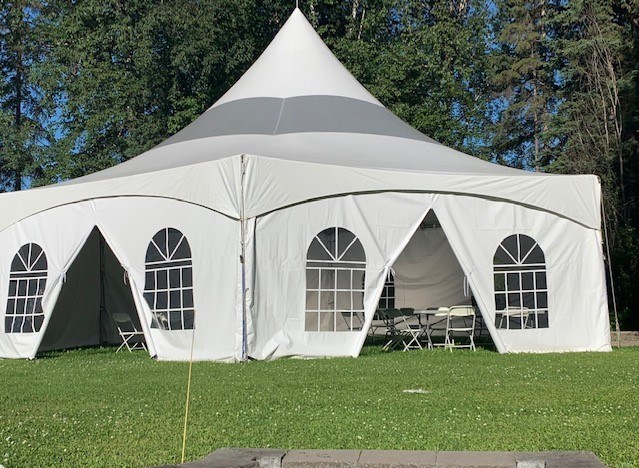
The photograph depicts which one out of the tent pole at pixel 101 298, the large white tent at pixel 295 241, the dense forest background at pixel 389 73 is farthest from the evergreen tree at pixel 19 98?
the large white tent at pixel 295 241

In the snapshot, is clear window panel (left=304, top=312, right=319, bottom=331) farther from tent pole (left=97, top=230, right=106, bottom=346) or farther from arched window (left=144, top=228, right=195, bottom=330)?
tent pole (left=97, top=230, right=106, bottom=346)

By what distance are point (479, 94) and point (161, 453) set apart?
1034 inches

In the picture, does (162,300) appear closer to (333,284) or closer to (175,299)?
(175,299)

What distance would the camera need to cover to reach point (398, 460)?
4453 millimetres

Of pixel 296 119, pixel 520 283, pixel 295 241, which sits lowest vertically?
pixel 520 283

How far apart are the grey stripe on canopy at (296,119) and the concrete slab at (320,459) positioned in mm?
8885

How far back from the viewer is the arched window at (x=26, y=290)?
1229 centimetres

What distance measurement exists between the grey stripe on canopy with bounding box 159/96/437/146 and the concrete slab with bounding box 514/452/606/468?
9.20 meters

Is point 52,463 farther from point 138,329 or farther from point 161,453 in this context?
point 138,329

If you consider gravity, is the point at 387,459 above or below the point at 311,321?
below

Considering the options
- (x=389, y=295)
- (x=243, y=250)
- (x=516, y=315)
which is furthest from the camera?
(x=389, y=295)

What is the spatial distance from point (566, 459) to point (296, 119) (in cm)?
993

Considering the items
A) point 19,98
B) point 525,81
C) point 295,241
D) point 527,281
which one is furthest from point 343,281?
point 19,98

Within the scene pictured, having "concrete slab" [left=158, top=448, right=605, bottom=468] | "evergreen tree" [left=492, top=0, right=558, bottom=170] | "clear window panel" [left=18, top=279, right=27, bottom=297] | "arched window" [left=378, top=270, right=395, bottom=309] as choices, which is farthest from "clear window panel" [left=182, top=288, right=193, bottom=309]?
"evergreen tree" [left=492, top=0, right=558, bottom=170]
